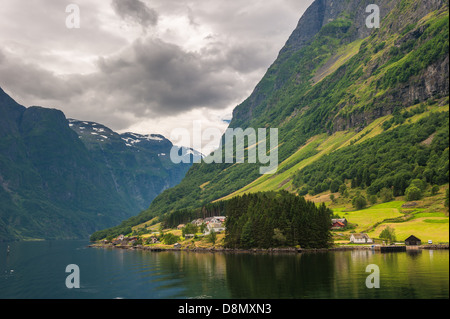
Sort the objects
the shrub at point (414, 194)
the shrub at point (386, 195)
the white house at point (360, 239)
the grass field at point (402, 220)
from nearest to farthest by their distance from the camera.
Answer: the grass field at point (402, 220), the shrub at point (414, 194), the white house at point (360, 239), the shrub at point (386, 195)

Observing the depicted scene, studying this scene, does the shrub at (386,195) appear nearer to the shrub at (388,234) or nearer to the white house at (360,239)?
the white house at (360,239)

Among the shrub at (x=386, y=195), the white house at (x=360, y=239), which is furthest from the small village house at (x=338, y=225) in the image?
the shrub at (x=386, y=195)

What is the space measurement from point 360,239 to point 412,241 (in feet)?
84.8

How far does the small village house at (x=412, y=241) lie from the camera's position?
131 m

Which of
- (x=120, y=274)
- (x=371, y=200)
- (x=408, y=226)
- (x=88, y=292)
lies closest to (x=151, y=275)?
(x=120, y=274)

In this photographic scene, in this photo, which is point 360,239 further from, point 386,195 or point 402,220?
point 386,195

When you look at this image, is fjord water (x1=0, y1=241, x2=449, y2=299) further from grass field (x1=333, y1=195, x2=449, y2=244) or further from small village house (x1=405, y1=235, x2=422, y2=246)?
small village house (x1=405, y1=235, x2=422, y2=246)

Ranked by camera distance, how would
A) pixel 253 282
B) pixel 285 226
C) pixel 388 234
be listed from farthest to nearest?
pixel 285 226 < pixel 388 234 < pixel 253 282

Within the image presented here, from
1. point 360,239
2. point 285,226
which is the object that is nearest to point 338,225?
point 360,239

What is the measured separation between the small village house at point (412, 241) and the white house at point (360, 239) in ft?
70.1

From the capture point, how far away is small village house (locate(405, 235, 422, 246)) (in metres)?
131

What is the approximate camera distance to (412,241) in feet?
439

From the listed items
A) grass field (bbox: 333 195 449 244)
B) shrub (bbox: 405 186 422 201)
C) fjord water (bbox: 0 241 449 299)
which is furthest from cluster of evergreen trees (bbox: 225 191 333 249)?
fjord water (bbox: 0 241 449 299)
